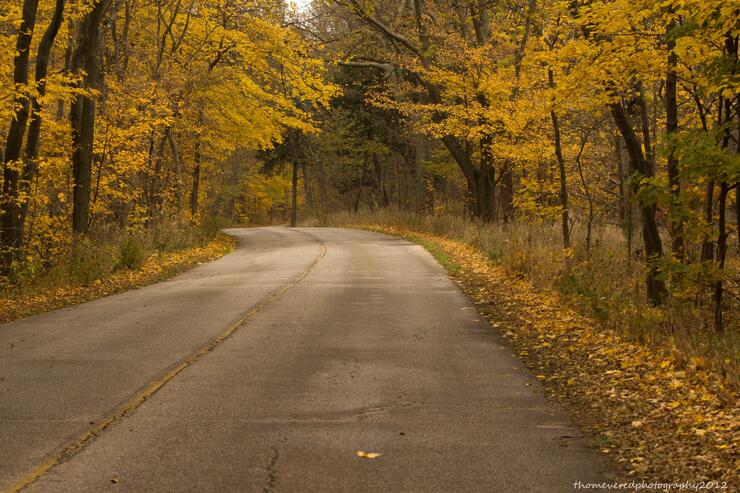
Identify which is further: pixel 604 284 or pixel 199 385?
pixel 604 284

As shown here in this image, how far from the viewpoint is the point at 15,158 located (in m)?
16.1

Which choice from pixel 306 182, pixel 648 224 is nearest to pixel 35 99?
pixel 648 224

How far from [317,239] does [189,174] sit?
9.44 metres

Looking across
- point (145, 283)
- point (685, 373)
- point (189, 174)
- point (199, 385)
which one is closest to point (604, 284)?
point (685, 373)

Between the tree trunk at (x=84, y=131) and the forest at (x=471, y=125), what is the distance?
1.9 inches

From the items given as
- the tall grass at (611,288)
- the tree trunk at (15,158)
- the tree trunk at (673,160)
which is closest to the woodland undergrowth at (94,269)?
the tree trunk at (15,158)

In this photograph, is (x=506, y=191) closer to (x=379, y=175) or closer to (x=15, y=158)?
(x=15, y=158)

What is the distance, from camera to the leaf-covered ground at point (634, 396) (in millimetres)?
5496

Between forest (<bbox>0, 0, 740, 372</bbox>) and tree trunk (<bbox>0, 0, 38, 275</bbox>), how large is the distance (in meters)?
0.05

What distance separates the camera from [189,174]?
3894 cm

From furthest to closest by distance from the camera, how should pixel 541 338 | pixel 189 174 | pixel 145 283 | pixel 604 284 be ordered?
pixel 189 174 < pixel 145 283 < pixel 604 284 < pixel 541 338

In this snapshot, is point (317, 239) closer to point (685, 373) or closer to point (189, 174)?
point (189, 174)

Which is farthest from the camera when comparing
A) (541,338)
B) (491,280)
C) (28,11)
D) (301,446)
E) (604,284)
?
(491,280)

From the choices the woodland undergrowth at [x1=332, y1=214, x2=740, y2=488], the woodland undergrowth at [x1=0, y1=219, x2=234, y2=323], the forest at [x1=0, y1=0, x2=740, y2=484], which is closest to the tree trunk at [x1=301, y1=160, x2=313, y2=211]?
the forest at [x1=0, y1=0, x2=740, y2=484]
